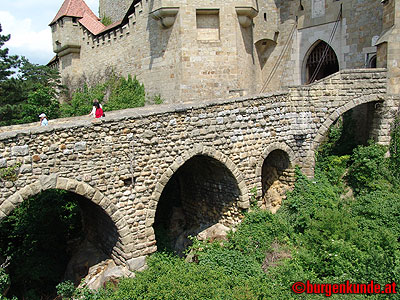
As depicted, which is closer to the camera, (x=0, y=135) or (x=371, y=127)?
(x=0, y=135)

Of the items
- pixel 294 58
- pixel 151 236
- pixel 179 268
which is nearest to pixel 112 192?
pixel 151 236

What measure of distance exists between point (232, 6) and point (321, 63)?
5.13 metres

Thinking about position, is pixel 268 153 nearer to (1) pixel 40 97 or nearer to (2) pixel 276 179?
(2) pixel 276 179

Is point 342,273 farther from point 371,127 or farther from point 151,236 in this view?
point 371,127

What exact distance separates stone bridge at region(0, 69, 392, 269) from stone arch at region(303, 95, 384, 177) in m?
0.03

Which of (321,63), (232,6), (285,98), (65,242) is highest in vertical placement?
(232,6)

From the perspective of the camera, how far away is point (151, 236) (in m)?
9.04

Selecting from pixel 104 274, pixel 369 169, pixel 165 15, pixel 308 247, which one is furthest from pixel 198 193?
pixel 165 15

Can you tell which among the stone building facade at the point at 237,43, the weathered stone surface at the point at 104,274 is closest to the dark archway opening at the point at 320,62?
the stone building facade at the point at 237,43

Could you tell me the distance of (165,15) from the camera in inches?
586

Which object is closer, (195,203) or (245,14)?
(195,203)

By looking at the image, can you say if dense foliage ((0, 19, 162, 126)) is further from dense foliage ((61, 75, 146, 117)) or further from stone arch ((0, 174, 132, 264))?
stone arch ((0, 174, 132, 264))

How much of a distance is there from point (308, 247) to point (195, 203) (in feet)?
15.5

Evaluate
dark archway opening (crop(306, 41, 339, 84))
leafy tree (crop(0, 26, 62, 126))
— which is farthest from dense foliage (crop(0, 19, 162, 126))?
dark archway opening (crop(306, 41, 339, 84))
